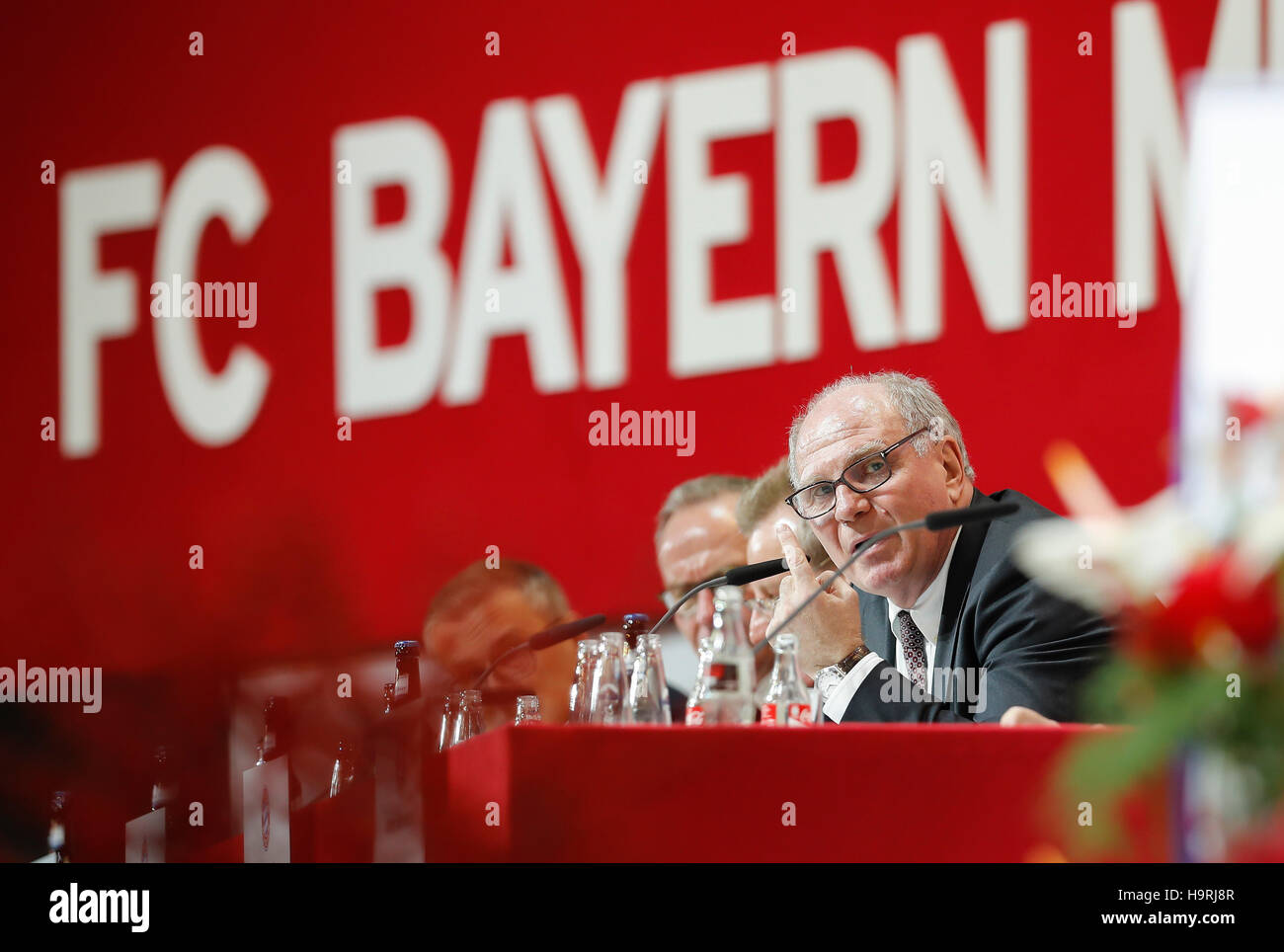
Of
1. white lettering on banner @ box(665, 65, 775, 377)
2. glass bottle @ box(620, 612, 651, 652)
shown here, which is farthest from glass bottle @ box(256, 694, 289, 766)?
white lettering on banner @ box(665, 65, 775, 377)

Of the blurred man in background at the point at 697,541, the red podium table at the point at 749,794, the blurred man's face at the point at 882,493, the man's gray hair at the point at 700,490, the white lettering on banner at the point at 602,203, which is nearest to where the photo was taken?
the red podium table at the point at 749,794

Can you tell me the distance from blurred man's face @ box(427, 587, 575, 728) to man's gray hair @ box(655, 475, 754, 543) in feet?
1.38

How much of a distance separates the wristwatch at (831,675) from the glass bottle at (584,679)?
351 mm

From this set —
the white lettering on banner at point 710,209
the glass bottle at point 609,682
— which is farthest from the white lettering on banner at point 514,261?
the glass bottle at point 609,682

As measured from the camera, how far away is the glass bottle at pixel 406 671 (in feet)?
8.35

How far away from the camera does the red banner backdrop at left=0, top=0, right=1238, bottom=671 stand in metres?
3.70

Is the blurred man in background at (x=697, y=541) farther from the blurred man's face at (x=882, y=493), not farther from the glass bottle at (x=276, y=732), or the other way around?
the glass bottle at (x=276, y=732)

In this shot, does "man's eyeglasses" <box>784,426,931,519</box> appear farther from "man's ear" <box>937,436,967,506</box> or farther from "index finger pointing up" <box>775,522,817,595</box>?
"index finger pointing up" <box>775,522,817,595</box>

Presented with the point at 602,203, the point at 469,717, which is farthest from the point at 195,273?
the point at 469,717

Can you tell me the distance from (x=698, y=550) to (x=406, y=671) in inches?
45.9

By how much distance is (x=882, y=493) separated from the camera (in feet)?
8.51

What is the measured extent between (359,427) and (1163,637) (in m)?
3.49
